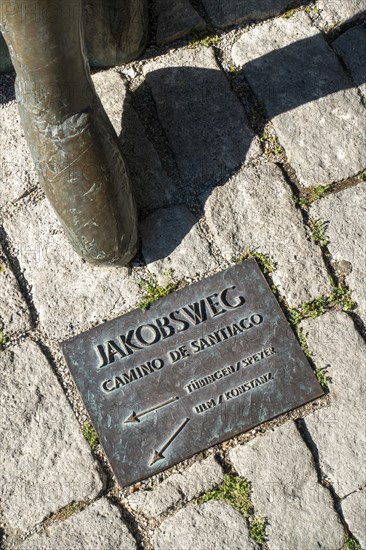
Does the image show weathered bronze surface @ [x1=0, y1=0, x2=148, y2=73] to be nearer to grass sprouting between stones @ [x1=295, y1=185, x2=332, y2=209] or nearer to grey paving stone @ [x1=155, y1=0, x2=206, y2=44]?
grey paving stone @ [x1=155, y1=0, x2=206, y2=44]

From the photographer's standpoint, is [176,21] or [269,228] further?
[176,21]

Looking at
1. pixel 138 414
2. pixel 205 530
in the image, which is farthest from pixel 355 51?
pixel 205 530

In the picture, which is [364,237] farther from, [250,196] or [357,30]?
[357,30]

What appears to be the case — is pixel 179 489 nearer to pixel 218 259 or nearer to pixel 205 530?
pixel 205 530

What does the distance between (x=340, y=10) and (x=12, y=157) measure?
143cm

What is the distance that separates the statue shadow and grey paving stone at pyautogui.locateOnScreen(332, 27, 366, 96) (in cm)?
2

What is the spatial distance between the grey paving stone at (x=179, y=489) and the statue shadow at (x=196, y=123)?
755 mm

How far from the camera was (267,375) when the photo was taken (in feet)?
8.52

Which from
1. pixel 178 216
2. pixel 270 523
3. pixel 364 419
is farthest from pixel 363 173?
pixel 270 523

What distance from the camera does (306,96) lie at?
9.74 feet

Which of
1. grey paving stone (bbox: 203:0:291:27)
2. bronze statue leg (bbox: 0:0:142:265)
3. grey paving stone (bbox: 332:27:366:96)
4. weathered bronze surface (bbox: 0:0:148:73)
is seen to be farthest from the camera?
grey paving stone (bbox: 203:0:291:27)

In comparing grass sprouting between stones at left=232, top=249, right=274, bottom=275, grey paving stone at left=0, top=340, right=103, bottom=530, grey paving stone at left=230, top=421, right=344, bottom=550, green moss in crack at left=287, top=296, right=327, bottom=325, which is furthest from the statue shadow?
grey paving stone at left=230, top=421, right=344, bottom=550

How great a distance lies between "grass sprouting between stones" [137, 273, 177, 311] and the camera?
269 cm

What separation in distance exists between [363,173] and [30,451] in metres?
1.54
